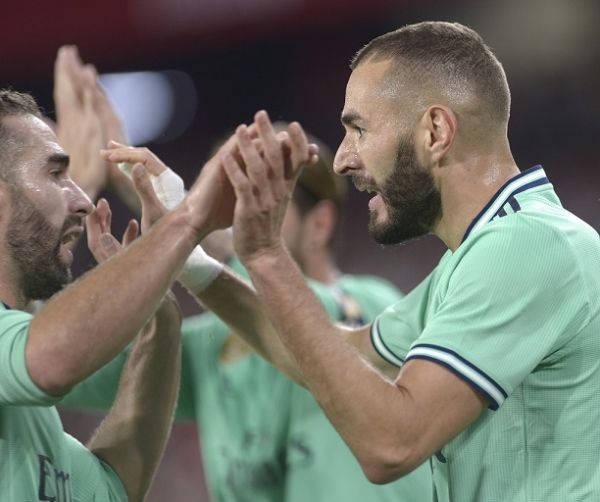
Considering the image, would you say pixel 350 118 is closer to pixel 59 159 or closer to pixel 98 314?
pixel 59 159

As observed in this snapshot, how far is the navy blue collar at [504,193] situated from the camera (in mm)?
2273

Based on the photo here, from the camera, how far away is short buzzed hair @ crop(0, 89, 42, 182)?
7.68ft

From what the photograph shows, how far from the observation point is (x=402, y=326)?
2.68 m

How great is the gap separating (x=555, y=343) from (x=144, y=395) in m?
1.04

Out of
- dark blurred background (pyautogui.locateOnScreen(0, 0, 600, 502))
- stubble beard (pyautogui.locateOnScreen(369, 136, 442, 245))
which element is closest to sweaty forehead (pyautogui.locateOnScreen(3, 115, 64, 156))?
stubble beard (pyautogui.locateOnScreen(369, 136, 442, 245))

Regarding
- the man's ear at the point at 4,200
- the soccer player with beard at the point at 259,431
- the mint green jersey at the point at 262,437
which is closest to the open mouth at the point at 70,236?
the man's ear at the point at 4,200

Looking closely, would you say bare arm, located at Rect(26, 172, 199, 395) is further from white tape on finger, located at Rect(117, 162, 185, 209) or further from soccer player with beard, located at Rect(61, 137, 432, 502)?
soccer player with beard, located at Rect(61, 137, 432, 502)

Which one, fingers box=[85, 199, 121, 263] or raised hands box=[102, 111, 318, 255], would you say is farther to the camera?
fingers box=[85, 199, 121, 263]

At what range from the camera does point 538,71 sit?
31.1ft

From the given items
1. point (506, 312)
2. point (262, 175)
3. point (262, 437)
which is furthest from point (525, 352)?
point (262, 437)

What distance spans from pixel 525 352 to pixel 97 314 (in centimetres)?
79

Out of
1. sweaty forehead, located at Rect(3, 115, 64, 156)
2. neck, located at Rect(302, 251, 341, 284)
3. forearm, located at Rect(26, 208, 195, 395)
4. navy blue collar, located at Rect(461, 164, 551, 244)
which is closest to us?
forearm, located at Rect(26, 208, 195, 395)

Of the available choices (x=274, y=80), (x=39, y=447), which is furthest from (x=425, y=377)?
(x=274, y=80)

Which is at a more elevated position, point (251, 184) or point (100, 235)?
point (251, 184)
